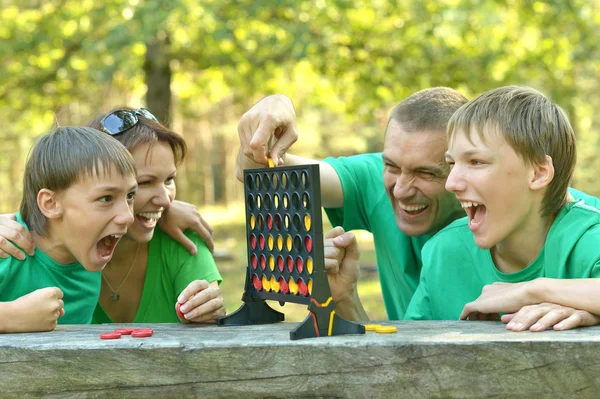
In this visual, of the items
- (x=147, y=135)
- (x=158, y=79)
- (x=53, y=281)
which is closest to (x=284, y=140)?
(x=147, y=135)

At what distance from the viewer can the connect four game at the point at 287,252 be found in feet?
7.32

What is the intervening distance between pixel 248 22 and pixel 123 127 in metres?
7.36

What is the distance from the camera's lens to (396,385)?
6.86ft

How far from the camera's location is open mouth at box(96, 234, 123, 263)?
3123 mm

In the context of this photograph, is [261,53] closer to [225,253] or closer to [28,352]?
[225,253]

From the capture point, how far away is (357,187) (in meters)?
4.03

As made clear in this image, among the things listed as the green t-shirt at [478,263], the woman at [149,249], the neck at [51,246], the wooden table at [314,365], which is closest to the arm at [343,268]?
the green t-shirt at [478,263]

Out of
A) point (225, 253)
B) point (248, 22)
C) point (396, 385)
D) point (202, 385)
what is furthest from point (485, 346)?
point (225, 253)

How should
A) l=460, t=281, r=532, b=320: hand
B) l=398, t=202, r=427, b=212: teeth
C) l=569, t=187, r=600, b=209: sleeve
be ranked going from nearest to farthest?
l=460, t=281, r=532, b=320: hand < l=569, t=187, r=600, b=209: sleeve < l=398, t=202, r=427, b=212: teeth

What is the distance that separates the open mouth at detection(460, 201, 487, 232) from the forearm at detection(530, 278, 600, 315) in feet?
1.06

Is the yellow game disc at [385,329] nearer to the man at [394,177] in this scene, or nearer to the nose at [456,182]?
the nose at [456,182]

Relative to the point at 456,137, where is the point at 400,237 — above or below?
below

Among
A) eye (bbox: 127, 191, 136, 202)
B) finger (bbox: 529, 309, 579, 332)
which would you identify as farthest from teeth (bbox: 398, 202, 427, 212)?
finger (bbox: 529, 309, 579, 332)

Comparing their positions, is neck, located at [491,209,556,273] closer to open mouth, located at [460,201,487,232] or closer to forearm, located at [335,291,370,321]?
open mouth, located at [460,201,487,232]
